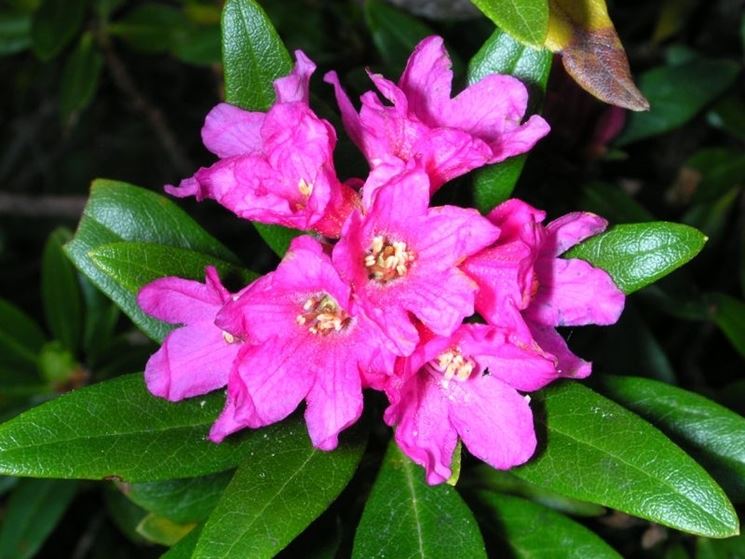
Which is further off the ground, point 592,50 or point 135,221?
point 592,50

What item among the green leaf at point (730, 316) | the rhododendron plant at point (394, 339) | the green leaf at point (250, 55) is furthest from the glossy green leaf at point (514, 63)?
the green leaf at point (730, 316)

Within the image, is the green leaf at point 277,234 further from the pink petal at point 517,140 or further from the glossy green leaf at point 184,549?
the glossy green leaf at point 184,549

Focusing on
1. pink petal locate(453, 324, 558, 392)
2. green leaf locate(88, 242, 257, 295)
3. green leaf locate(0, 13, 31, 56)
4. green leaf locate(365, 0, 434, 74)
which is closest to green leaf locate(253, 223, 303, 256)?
green leaf locate(88, 242, 257, 295)

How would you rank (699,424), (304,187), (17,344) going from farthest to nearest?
(17,344) → (699,424) → (304,187)

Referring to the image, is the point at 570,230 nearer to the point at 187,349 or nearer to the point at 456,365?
the point at 456,365

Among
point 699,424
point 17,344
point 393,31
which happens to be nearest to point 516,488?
point 699,424

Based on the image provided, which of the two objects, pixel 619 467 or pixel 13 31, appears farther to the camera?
pixel 13 31

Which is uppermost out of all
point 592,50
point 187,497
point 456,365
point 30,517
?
point 592,50
